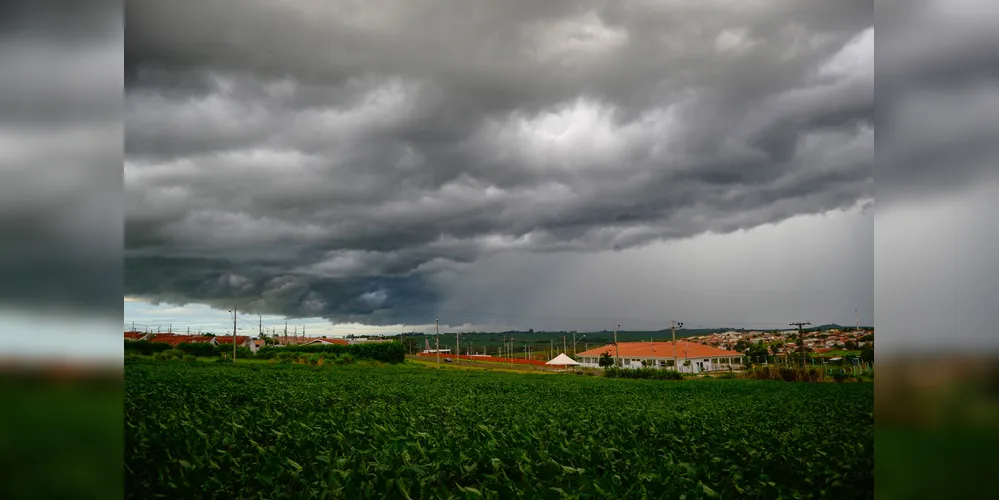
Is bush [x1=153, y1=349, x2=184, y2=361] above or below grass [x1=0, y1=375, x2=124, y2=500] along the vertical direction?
below

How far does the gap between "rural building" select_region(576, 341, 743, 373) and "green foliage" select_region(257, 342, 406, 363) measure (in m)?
23.6

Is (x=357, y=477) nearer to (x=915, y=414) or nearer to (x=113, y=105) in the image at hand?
(x=113, y=105)

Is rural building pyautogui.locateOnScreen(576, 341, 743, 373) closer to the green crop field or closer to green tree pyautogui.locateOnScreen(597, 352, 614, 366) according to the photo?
green tree pyautogui.locateOnScreen(597, 352, 614, 366)

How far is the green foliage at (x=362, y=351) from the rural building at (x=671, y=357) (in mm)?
23628

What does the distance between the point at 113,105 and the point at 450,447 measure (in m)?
4.07

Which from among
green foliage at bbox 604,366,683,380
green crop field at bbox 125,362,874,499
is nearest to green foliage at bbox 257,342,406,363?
green foliage at bbox 604,366,683,380

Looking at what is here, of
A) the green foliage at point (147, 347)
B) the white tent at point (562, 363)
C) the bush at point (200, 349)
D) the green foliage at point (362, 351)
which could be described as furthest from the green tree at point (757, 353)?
the green foliage at point (147, 347)

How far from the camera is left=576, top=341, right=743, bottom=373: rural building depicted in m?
62.5

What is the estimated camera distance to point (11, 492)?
1924mm

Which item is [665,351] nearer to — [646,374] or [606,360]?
[606,360]

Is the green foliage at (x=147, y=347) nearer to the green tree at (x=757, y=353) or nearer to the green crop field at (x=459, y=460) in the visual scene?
the green crop field at (x=459, y=460)

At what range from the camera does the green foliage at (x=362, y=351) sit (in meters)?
44.4

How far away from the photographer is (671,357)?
210 ft

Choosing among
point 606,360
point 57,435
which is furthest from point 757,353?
point 57,435
